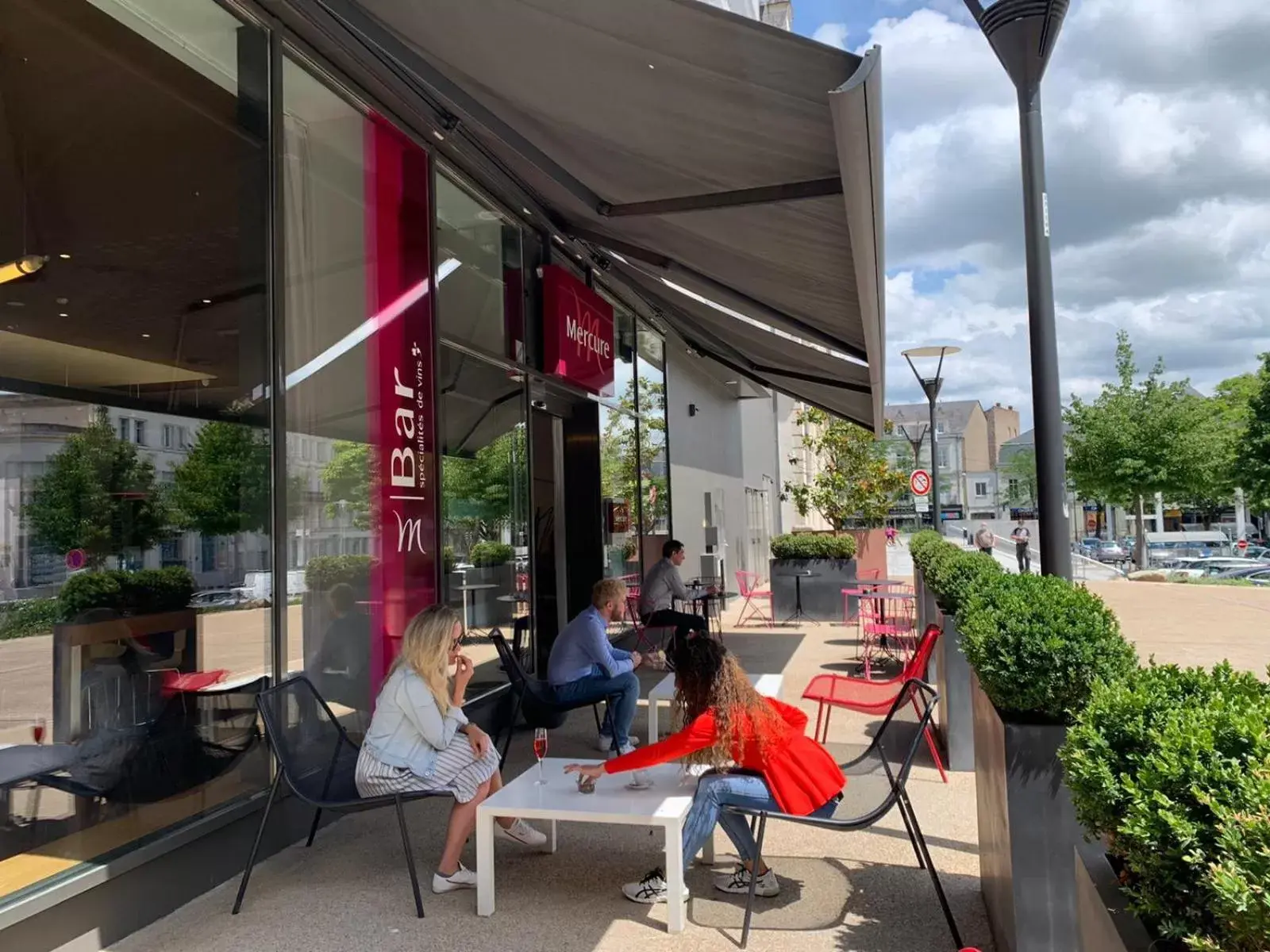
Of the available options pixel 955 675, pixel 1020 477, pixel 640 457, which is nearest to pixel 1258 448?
pixel 640 457

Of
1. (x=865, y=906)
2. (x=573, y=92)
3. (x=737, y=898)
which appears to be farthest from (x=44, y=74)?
(x=865, y=906)

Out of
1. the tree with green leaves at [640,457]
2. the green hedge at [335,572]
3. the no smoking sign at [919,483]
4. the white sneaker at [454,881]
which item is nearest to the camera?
the white sneaker at [454,881]

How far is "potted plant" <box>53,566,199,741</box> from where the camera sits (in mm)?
3701

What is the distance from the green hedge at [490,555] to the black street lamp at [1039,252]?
381cm

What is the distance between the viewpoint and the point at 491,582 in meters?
6.64

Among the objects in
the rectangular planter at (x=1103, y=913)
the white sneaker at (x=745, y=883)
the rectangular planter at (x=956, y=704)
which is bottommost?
the white sneaker at (x=745, y=883)

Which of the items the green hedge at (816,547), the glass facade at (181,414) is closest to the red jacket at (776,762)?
the glass facade at (181,414)

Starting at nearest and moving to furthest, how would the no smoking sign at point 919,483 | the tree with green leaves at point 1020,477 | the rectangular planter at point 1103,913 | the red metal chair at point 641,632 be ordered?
the rectangular planter at point 1103,913
the red metal chair at point 641,632
the no smoking sign at point 919,483
the tree with green leaves at point 1020,477

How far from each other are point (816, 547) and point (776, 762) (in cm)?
986

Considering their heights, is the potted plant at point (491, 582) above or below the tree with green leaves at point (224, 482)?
below

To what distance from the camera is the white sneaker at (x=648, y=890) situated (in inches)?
134

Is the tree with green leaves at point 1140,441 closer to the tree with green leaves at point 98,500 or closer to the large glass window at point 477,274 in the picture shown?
the large glass window at point 477,274

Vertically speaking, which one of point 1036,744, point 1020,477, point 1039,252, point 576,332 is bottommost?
point 1036,744

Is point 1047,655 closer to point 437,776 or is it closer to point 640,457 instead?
point 437,776
